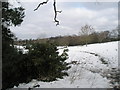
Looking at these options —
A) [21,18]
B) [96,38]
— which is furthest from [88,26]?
[21,18]

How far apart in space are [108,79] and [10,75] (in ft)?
13.0

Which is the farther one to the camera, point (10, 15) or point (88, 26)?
point (88, 26)

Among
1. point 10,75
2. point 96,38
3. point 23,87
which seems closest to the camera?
point 23,87

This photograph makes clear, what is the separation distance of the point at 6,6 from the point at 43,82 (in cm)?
373

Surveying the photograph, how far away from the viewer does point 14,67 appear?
9.13 m

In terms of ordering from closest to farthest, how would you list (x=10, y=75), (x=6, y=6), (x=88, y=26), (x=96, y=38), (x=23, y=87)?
(x=23, y=87) → (x=10, y=75) → (x=6, y=6) → (x=96, y=38) → (x=88, y=26)

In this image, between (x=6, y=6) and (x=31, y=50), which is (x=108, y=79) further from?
(x=6, y=6)

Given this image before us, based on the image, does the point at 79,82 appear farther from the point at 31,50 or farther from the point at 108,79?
the point at 31,50

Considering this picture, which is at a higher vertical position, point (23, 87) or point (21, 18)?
point (21, 18)

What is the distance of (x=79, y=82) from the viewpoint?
9.02 meters

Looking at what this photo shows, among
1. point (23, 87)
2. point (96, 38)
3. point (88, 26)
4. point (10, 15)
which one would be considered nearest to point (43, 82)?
point (23, 87)

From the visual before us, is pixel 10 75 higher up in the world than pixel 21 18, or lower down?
lower down

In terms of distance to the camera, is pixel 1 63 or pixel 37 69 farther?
pixel 37 69

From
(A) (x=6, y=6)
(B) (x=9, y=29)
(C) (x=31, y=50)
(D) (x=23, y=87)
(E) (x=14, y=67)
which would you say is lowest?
(D) (x=23, y=87)
